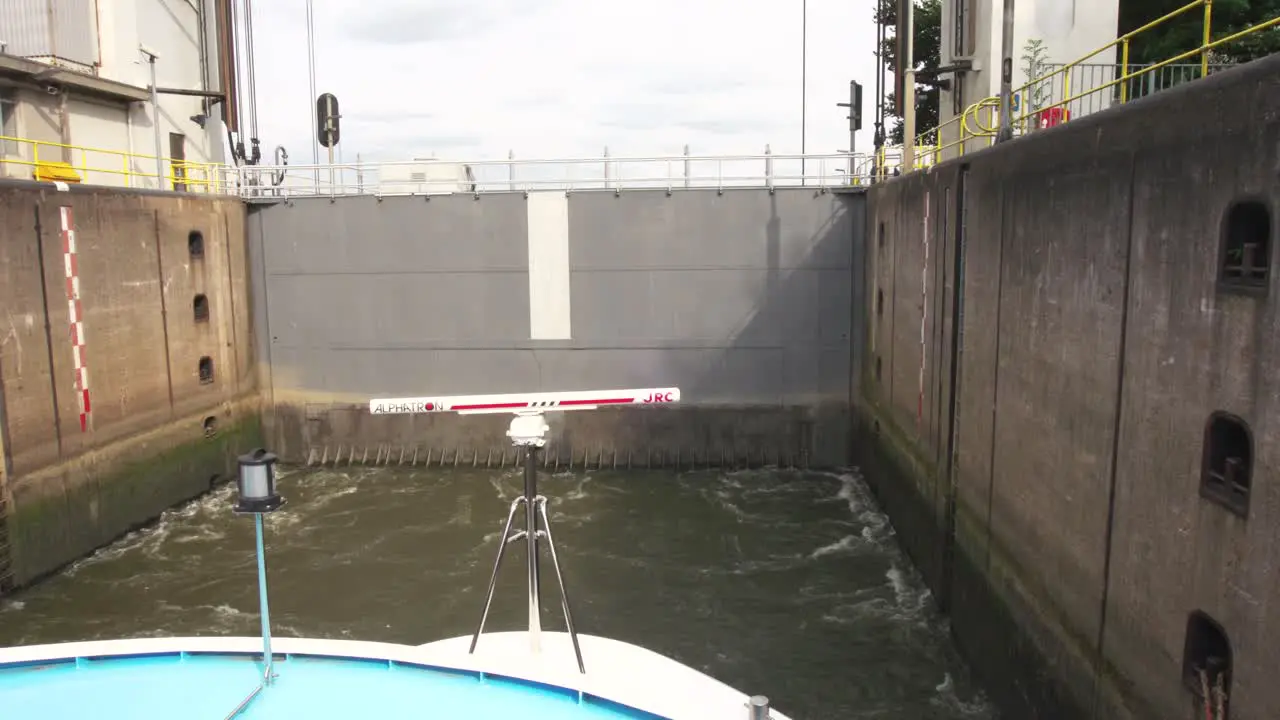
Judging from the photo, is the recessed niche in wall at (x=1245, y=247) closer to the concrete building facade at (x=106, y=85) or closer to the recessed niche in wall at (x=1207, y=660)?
the recessed niche in wall at (x=1207, y=660)

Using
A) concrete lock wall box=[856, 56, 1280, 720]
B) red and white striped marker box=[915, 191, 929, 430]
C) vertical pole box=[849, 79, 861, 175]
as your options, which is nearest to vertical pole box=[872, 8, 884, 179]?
vertical pole box=[849, 79, 861, 175]

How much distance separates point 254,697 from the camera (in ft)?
13.4

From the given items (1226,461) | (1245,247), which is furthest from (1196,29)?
(1226,461)

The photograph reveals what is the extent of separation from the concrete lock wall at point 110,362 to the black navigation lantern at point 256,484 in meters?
9.28

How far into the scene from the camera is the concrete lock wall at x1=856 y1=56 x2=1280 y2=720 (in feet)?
15.6

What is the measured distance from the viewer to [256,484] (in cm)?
403

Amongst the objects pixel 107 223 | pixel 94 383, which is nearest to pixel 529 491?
pixel 94 383

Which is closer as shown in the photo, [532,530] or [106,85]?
[532,530]

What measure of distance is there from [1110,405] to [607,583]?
22.7ft

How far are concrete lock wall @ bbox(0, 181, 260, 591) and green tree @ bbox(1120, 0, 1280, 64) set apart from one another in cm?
1801

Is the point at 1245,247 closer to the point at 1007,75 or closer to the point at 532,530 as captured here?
the point at 532,530

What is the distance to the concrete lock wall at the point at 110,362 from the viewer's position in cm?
1152

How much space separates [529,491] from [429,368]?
1273cm

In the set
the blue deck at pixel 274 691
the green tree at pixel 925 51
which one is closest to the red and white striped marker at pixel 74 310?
the blue deck at pixel 274 691
